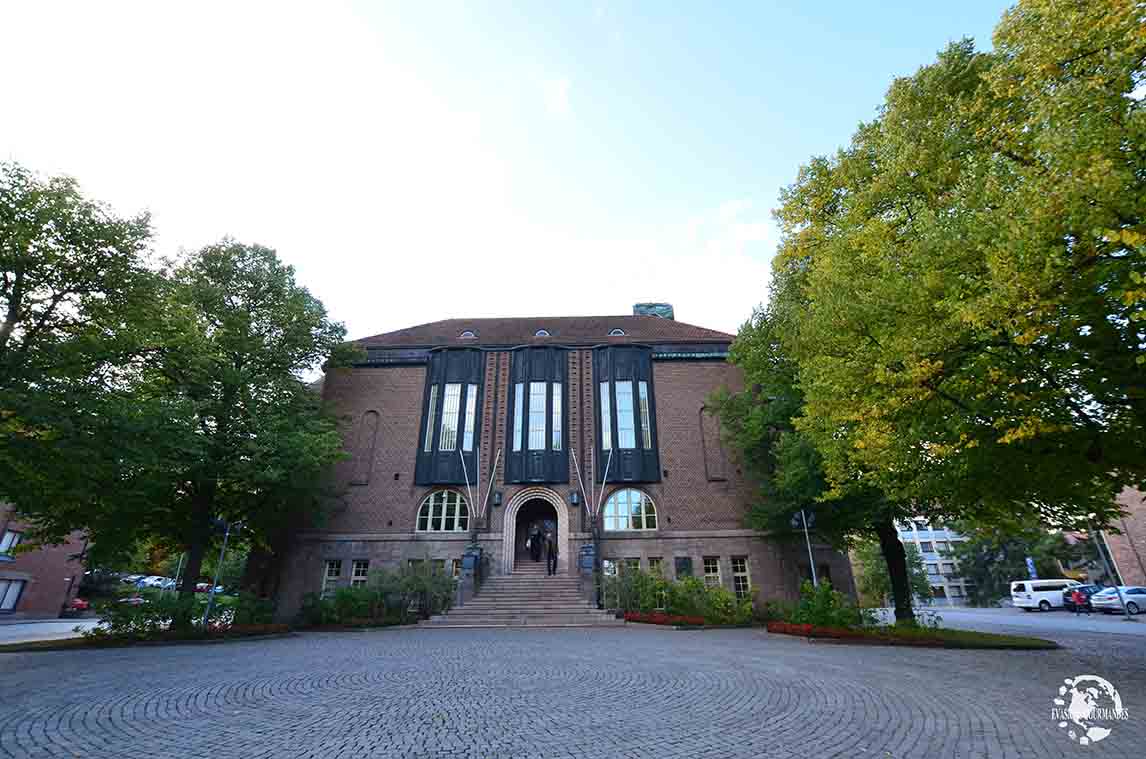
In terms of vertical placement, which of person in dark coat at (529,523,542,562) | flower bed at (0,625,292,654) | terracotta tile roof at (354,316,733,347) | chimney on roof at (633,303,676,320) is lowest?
flower bed at (0,625,292,654)

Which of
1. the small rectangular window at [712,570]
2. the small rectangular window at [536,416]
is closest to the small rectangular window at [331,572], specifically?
the small rectangular window at [536,416]

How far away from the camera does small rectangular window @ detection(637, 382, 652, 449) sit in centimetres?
2608

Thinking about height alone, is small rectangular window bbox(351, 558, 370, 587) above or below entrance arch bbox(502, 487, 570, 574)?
below

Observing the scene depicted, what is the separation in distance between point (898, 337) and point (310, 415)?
68.2ft

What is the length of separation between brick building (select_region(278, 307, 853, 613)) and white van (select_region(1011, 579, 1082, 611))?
1871cm

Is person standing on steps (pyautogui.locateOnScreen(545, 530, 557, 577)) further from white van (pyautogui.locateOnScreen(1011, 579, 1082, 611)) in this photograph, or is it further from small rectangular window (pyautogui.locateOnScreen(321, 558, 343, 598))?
white van (pyautogui.locateOnScreen(1011, 579, 1082, 611))

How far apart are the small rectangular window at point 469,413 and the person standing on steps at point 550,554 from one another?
20.4 ft

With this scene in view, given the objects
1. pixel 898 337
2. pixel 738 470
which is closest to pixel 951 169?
pixel 898 337

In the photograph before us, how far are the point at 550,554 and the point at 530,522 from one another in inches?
165

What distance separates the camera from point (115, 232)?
12.5 meters

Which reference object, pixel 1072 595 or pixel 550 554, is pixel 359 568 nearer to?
pixel 550 554

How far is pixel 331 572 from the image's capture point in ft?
78.2

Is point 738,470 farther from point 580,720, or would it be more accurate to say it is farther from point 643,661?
point 580,720

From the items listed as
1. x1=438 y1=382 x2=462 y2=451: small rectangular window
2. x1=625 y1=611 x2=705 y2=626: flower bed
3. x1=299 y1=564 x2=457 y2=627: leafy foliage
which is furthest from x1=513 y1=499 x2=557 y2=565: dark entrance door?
x1=625 y1=611 x2=705 y2=626: flower bed
